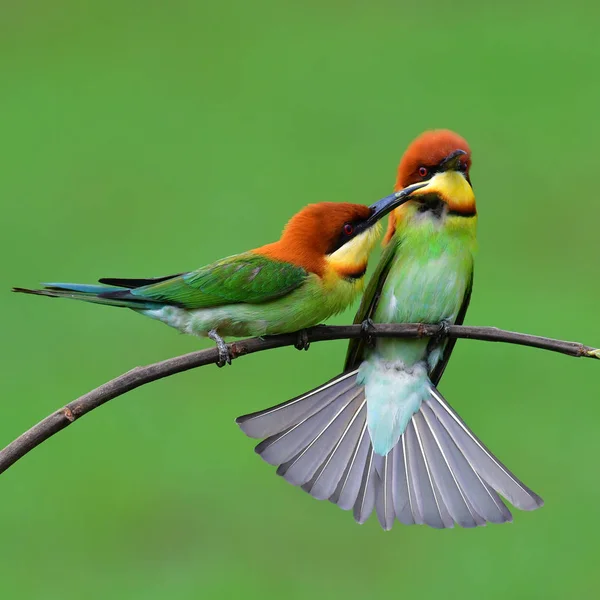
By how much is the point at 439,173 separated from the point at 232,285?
1.78 feet

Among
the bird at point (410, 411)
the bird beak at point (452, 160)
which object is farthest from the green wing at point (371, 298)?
→ the bird beak at point (452, 160)

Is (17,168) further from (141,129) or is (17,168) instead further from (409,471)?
(409,471)

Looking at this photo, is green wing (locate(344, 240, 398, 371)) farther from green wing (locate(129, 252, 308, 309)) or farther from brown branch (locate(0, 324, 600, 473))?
brown branch (locate(0, 324, 600, 473))

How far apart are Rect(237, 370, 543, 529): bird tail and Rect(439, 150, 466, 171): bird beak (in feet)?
1.74

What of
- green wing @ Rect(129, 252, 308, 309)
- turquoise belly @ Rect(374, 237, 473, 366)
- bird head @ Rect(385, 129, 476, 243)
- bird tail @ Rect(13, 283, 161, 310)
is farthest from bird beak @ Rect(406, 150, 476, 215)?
bird tail @ Rect(13, 283, 161, 310)

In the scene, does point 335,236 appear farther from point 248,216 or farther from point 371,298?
point 248,216

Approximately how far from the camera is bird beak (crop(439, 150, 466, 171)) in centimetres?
276

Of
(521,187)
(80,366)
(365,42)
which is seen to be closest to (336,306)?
(80,366)

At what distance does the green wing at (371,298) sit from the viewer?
304cm

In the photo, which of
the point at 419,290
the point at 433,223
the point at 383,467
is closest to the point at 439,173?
the point at 433,223

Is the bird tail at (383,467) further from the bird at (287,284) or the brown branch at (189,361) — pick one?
the brown branch at (189,361)

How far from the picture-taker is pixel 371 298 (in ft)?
10.1

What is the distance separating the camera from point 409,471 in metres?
2.80

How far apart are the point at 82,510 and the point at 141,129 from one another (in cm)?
343
